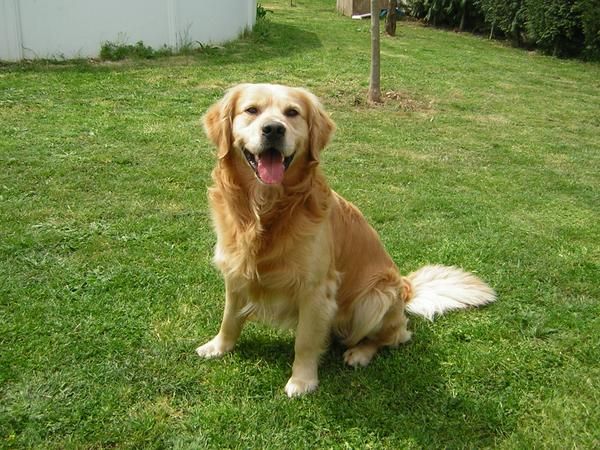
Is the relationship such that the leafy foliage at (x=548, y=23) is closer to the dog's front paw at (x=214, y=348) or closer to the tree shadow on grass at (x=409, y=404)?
the tree shadow on grass at (x=409, y=404)

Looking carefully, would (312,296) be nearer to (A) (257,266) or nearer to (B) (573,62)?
(A) (257,266)

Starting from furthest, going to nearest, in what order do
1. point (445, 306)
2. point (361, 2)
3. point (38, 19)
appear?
point (361, 2), point (38, 19), point (445, 306)

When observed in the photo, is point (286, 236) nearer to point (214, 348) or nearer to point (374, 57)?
point (214, 348)

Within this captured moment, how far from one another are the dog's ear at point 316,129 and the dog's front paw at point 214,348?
111 cm

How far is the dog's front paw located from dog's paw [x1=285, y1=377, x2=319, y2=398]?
0.43 m

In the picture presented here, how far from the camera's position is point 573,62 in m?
14.4

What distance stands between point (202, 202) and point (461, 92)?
6.69m

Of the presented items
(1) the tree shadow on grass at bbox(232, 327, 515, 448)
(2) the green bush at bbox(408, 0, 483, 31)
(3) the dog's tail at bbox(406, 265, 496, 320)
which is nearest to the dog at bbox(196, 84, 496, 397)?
(1) the tree shadow on grass at bbox(232, 327, 515, 448)

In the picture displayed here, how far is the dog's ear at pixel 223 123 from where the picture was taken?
9.23 ft

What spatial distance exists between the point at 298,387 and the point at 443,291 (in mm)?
1235

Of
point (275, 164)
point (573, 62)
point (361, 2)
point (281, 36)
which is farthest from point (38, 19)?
point (361, 2)

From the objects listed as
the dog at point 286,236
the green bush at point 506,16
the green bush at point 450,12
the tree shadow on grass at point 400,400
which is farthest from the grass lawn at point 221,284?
the green bush at point 450,12

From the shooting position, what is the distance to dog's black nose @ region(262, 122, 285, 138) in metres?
2.60

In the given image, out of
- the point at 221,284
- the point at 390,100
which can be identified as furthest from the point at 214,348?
the point at 390,100
